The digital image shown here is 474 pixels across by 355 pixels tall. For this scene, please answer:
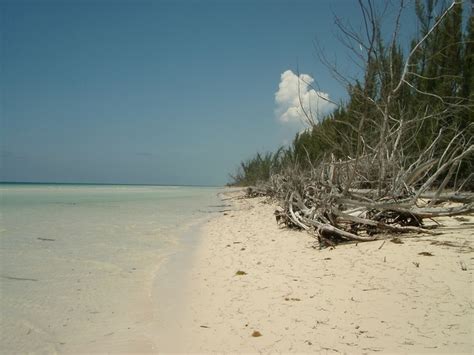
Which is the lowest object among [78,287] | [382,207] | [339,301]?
[78,287]

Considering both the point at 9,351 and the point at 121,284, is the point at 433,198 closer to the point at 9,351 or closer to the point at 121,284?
the point at 121,284

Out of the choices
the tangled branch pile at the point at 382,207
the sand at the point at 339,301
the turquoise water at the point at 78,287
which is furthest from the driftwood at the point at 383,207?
the turquoise water at the point at 78,287

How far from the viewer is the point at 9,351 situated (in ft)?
7.82

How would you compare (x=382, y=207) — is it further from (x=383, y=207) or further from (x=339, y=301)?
(x=339, y=301)

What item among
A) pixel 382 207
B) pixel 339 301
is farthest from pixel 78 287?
pixel 382 207

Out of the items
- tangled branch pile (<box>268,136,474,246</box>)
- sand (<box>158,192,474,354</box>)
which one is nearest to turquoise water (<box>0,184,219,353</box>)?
sand (<box>158,192,474,354</box>)

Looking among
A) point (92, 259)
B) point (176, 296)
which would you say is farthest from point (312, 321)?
point (92, 259)

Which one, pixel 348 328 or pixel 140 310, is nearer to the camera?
pixel 348 328

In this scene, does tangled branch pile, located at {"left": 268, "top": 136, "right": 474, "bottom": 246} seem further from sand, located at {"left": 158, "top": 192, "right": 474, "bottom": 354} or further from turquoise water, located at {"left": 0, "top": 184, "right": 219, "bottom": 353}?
turquoise water, located at {"left": 0, "top": 184, "right": 219, "bottom": 353}

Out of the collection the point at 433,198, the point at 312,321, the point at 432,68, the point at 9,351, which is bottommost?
the point at 9,351

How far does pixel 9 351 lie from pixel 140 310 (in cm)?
101

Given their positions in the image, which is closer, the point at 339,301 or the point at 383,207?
the point at 339,301

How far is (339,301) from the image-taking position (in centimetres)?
279

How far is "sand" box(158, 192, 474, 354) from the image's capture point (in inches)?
87.4
